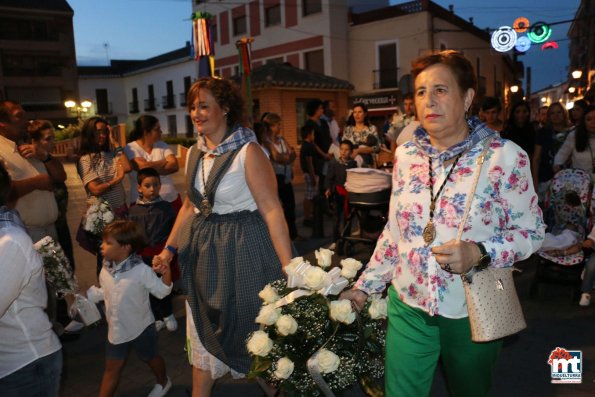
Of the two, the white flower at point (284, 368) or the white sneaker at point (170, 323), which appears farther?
the white sneaker at point (170, 323)

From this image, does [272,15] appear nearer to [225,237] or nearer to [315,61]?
[315,61]

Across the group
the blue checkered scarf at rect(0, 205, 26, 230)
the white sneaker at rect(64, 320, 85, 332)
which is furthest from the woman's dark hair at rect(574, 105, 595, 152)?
the blue checkered scarf at rect(0, 205, 26, 230)

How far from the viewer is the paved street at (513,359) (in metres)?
3.82

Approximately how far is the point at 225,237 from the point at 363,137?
590 centimetres

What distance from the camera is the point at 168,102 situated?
154 feet

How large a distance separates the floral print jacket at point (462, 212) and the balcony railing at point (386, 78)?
2528 centimetres

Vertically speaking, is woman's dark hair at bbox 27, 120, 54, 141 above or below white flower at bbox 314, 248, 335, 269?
above

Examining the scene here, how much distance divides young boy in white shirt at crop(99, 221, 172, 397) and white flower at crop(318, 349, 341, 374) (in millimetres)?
1639

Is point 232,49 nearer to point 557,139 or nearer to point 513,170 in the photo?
point 557,139

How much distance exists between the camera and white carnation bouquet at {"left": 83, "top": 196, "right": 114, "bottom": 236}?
17.2 ft

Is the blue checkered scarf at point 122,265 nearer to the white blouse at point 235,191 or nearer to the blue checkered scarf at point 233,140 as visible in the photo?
the white blouse at point 235,191

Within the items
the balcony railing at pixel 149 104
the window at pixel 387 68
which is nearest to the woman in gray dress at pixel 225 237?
the window at pixel 387 68

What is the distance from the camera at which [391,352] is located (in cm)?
240

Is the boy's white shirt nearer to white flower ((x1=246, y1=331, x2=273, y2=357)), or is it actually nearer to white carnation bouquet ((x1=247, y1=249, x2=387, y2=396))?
white carnation bouquet ((x1=247, y1=249, x2=387, y2=396))
